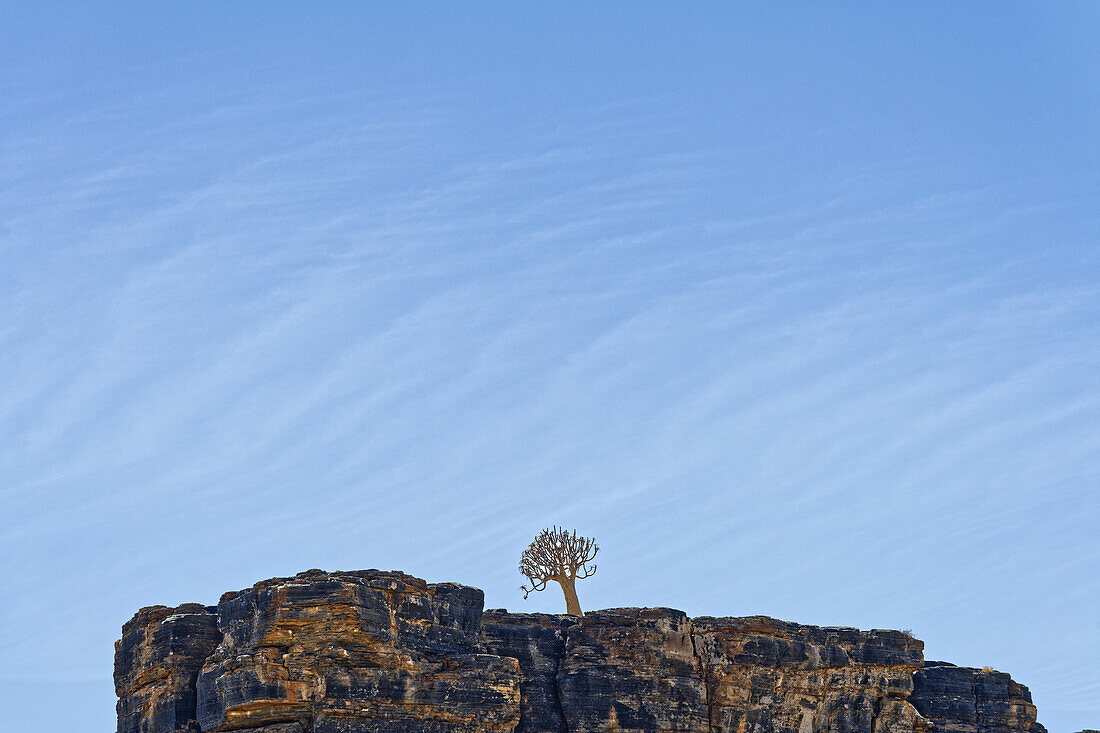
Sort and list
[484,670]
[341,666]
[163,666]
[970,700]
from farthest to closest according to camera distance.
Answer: [970,700], [163,666], [484,670], [341,666]

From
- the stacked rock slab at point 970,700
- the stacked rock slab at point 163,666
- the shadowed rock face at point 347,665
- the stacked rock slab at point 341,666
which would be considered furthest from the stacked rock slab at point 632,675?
the stacked rock slab at point 163,666

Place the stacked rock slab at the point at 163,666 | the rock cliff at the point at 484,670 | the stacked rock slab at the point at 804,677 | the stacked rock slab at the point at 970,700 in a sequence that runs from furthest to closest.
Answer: the stacked rock slab at the point at 970,700 < the stacked rock slab at the point at 804,677 < the stacked rock slab at the point at 163,666 < the rock cliff at the point at 484,670

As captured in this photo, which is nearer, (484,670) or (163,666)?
(484,670)

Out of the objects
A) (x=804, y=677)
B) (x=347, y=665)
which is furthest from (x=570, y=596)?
(x=347, y=665)

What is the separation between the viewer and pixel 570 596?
77.6 metres

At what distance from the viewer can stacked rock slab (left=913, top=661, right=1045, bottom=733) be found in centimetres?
6706

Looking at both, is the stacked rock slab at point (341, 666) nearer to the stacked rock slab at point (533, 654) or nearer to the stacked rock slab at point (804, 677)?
the stacked rock slab at point (533, 654)

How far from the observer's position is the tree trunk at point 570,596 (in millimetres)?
77125

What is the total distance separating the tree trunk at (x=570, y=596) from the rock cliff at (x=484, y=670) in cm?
1528

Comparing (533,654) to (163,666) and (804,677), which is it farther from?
(163,666)

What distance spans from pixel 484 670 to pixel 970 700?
21345 millimetres

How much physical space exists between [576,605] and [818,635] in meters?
16.1

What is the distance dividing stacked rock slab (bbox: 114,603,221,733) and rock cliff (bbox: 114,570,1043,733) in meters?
0.06

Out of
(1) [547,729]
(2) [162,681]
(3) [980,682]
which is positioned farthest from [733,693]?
(2) [162,681]
